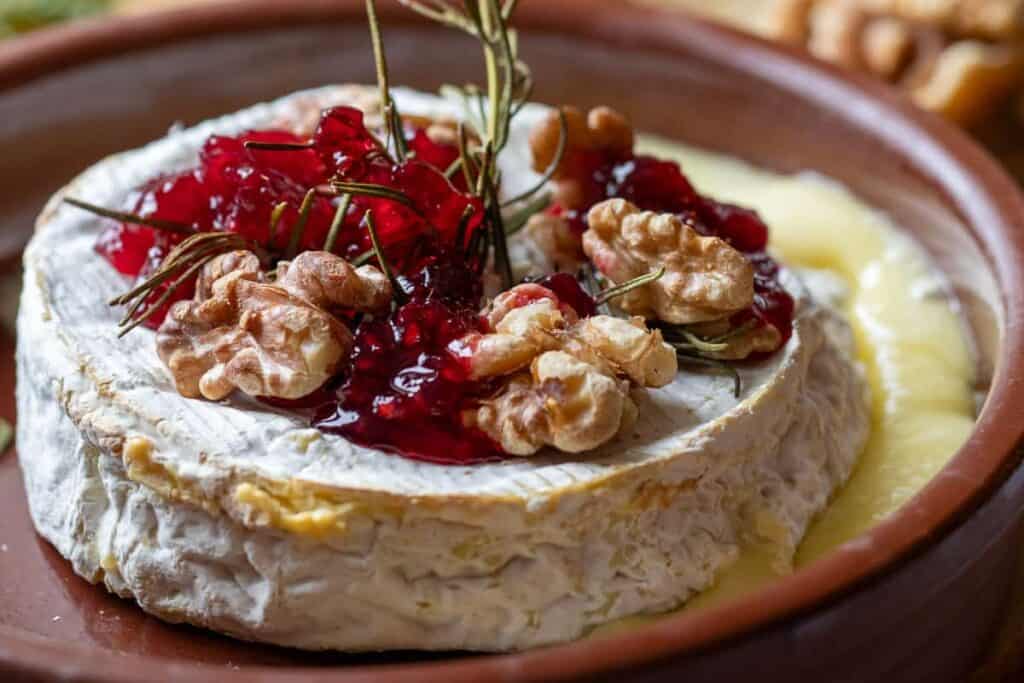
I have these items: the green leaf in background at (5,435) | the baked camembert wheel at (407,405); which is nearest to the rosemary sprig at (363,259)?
the baked camembert wheel at (407,405)

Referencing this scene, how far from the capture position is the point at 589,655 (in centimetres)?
166

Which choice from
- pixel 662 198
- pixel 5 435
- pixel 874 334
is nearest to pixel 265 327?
pixel 662 198

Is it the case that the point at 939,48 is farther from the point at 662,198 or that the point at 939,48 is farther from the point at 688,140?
the point at 662,198

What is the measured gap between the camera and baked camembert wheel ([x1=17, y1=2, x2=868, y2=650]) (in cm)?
193

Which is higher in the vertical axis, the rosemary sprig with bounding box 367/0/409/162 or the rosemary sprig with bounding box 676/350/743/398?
the rosemary sprig with bounding box 367/0/409/162

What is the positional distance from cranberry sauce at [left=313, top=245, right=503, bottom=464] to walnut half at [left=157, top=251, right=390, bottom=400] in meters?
0.04

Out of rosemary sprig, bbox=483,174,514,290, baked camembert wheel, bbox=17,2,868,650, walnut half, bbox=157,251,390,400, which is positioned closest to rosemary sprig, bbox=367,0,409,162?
baked camembert wheel, bbox=17,2,868,650

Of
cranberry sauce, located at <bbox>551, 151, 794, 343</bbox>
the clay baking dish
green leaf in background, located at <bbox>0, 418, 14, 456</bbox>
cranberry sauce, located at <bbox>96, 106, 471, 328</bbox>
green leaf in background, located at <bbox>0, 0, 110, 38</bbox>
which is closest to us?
the clay baking dish

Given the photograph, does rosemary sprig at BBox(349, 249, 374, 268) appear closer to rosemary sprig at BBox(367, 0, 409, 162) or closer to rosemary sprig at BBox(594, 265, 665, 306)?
rosemary sprig at BBox(367, 0, 409, 162)

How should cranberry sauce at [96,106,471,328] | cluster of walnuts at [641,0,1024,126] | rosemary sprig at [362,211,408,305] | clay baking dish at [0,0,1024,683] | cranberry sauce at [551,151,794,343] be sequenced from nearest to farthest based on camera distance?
clay baking dish at [0,0,1024,683]
rosemary sprig at [362,211,408,305]
cranberry sauce at [96,106,471,328]
cranberry sauce at [551,151,794,343]
cluster of walnuts at [641,0,1024,126]

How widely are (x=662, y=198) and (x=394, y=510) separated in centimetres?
75

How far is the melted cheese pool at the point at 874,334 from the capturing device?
7.30 ft

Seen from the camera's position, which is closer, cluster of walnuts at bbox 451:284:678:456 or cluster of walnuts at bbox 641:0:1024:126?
cluster of walnuts at bbox 451:284:678:456

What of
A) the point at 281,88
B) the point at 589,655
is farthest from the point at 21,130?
the point at 589,655
